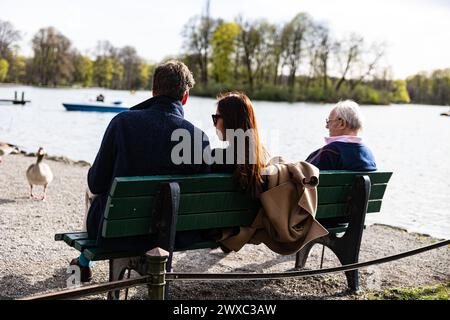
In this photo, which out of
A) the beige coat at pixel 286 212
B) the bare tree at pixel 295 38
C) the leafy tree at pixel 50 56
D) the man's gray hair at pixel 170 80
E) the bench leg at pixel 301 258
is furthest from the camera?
the leafy tree at pixel 50 56

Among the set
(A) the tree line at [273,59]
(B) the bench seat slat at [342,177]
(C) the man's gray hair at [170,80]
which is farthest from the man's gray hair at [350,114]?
(A) the tree line at [273,59]

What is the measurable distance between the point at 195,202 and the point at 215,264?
183 centimetres

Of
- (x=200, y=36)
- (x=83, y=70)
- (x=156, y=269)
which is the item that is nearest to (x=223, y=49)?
(x=200, y=36)

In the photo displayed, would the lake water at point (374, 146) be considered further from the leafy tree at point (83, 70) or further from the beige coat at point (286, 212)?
the leafy tree at point (83, 70)

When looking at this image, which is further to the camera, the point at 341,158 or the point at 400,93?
the point at 400,93

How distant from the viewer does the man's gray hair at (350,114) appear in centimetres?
498

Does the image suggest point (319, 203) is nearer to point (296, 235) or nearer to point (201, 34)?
point (296, 235)

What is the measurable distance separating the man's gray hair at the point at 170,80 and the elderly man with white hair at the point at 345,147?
4.84ft

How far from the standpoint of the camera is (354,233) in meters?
4.95

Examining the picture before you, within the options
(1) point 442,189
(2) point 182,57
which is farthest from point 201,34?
(1) point 442,189

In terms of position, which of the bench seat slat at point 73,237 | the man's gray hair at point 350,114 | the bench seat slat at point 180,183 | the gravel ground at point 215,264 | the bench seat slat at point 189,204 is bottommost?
Answer: the gravel ground at point 215,264

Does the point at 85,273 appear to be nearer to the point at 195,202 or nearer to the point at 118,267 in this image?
the point at 118,267

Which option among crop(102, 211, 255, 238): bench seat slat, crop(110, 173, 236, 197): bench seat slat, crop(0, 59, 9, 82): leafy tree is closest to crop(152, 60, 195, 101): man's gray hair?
crop(110, 173, 236, 197): bench seat slat

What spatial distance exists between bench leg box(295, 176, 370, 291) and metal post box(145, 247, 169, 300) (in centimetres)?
220
